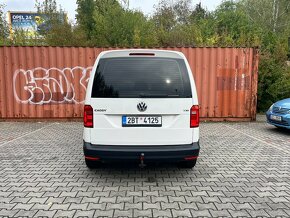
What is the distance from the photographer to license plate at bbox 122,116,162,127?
383 centimetres

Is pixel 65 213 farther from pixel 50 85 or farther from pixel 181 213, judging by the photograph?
pixel 50 85

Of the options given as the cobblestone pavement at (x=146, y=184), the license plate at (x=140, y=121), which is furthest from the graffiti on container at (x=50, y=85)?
the license plate at (x=140, y=121)

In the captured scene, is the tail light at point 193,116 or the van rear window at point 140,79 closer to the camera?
the van rear window at point 140,79

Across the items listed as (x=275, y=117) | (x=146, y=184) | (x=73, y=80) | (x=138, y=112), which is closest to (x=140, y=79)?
(x=138, y=112)

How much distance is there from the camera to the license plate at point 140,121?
3.83 m

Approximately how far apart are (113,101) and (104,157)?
2.75ft

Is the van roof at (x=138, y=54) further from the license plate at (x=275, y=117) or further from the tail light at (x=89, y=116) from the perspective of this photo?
the license plate at (x=275, y=117)

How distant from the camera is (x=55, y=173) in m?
4.56

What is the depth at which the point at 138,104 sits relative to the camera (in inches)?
150

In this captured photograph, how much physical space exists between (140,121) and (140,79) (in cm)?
62

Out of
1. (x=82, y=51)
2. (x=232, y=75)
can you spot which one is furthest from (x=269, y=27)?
(x=82, y=51)

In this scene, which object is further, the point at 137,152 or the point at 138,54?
the point at 138,54

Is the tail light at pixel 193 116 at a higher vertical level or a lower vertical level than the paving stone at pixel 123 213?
higher

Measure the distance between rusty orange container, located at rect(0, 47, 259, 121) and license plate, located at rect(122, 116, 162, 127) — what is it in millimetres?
5838
